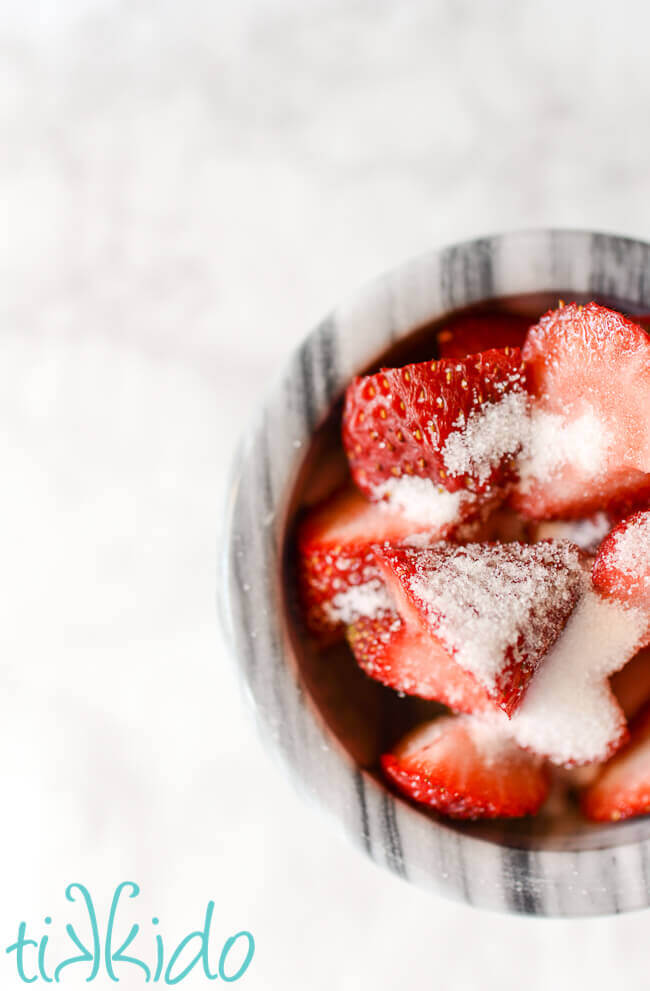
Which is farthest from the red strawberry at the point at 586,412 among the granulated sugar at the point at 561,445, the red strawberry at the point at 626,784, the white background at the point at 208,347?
the white background at the point at 208,347

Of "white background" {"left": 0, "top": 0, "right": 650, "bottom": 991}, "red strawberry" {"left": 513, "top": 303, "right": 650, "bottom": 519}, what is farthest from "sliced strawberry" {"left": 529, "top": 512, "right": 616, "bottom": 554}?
"white background" {"left": 0, "top": 0, "right": 650, "bottom": 991}

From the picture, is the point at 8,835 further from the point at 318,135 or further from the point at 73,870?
the point at 318,135

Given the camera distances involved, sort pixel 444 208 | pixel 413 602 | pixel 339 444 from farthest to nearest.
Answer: pixel 444 208, pixel 339 444, pixel 413 602

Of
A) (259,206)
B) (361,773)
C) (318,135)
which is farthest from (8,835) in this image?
(318,135)

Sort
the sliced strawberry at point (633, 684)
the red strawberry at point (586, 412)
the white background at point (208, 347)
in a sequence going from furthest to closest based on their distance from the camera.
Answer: the white background at point (208, 347)
the sliced strawberry at point (633, 684)
the red strawberry at point (586, 412)

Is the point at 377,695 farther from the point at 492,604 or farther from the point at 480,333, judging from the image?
the point at 480,333

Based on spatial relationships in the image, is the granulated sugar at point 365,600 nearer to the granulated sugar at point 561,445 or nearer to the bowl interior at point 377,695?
the bowl interior at point 377,695

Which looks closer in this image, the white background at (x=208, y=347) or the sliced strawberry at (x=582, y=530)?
the sliced strawberry at (x=582, y=530)
